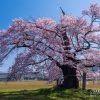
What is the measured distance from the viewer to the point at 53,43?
29.5 meters

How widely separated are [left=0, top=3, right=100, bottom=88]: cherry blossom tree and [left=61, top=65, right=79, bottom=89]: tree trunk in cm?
32

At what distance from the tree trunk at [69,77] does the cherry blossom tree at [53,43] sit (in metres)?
0.32

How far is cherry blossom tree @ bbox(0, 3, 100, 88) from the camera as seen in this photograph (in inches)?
1146

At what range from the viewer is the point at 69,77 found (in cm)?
3250

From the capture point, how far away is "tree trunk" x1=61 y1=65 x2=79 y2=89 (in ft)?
105

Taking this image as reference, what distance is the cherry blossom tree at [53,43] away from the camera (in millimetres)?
29109

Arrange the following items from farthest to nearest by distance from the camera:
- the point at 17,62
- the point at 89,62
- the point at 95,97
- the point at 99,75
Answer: the point at 99,75 → the point at 89,62 → the point at 17,62 → the point at 95,97

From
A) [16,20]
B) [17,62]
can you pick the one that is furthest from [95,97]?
[16,20]

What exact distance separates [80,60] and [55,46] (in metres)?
3.13

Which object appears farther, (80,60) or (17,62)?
(80,60)

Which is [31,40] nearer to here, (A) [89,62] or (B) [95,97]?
(A) [89,62]

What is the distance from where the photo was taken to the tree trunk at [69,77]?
105 feet

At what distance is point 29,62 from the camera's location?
28.9 m

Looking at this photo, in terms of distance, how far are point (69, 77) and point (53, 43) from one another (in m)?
4.85
